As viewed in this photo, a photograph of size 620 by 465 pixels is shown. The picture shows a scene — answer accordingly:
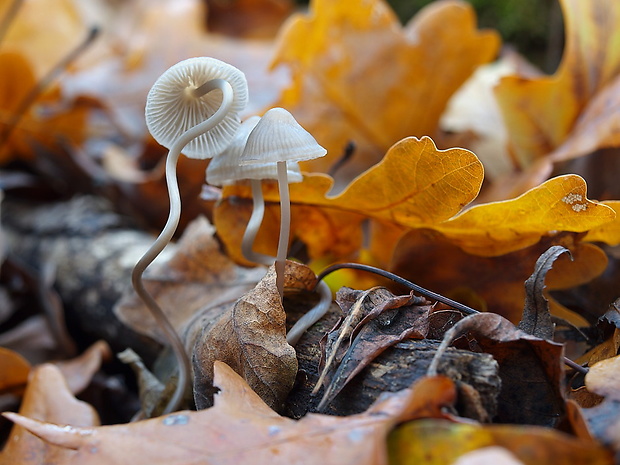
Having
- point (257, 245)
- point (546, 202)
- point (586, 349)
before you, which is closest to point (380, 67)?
point (257, 245)

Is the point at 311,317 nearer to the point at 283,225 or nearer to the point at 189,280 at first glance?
the point at 283,225

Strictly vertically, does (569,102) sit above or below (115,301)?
above

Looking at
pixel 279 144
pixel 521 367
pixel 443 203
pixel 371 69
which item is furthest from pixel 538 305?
pixel 371 69

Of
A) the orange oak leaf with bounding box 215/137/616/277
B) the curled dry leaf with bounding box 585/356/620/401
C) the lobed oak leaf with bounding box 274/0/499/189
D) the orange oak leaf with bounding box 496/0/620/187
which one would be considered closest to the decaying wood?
the curled dry leaf with bounding box 585/356/620/401

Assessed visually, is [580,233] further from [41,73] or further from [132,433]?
[41,73]

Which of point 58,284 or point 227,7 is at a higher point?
point 227,7

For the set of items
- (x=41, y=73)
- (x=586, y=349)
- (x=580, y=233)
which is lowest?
(x=586, y=349)
